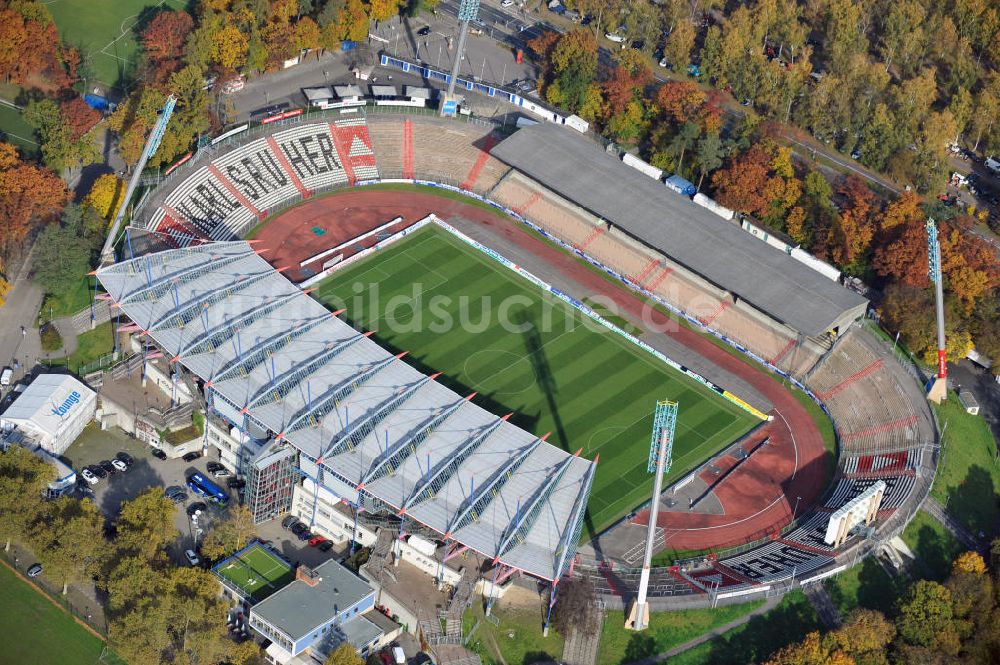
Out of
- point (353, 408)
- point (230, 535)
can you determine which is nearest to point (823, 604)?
point (353, 408)

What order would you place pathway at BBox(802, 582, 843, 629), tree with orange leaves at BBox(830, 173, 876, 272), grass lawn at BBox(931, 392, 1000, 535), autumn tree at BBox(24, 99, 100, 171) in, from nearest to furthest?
pathway at BBox(802, 582, 843, 629), grass lawn at BBox(931, 392, 1000, 535), autumn tree at BBox(24, 99, 100, 171), tree with orange leaves at BBox(830, 173, 876, 272)

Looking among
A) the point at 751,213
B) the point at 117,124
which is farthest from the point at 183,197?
the point at 751,213

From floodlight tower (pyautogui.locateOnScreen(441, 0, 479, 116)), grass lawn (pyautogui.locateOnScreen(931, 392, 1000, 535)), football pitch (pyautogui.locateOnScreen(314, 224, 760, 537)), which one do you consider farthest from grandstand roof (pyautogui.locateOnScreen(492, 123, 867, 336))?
grass lawn (pyautogui.locateOnScreen(931, 392, 1000, 535))

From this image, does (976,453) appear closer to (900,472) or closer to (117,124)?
(900,472)

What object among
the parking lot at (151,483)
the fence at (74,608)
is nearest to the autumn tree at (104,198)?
the parking lot at (151,483)

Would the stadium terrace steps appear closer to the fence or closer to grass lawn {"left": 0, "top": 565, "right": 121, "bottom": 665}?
the fence

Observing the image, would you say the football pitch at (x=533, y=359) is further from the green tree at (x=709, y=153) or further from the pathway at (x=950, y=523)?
the green tree at (x=709, y=153)

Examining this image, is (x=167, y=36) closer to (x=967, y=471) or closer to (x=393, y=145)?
(x=393, y=145)
